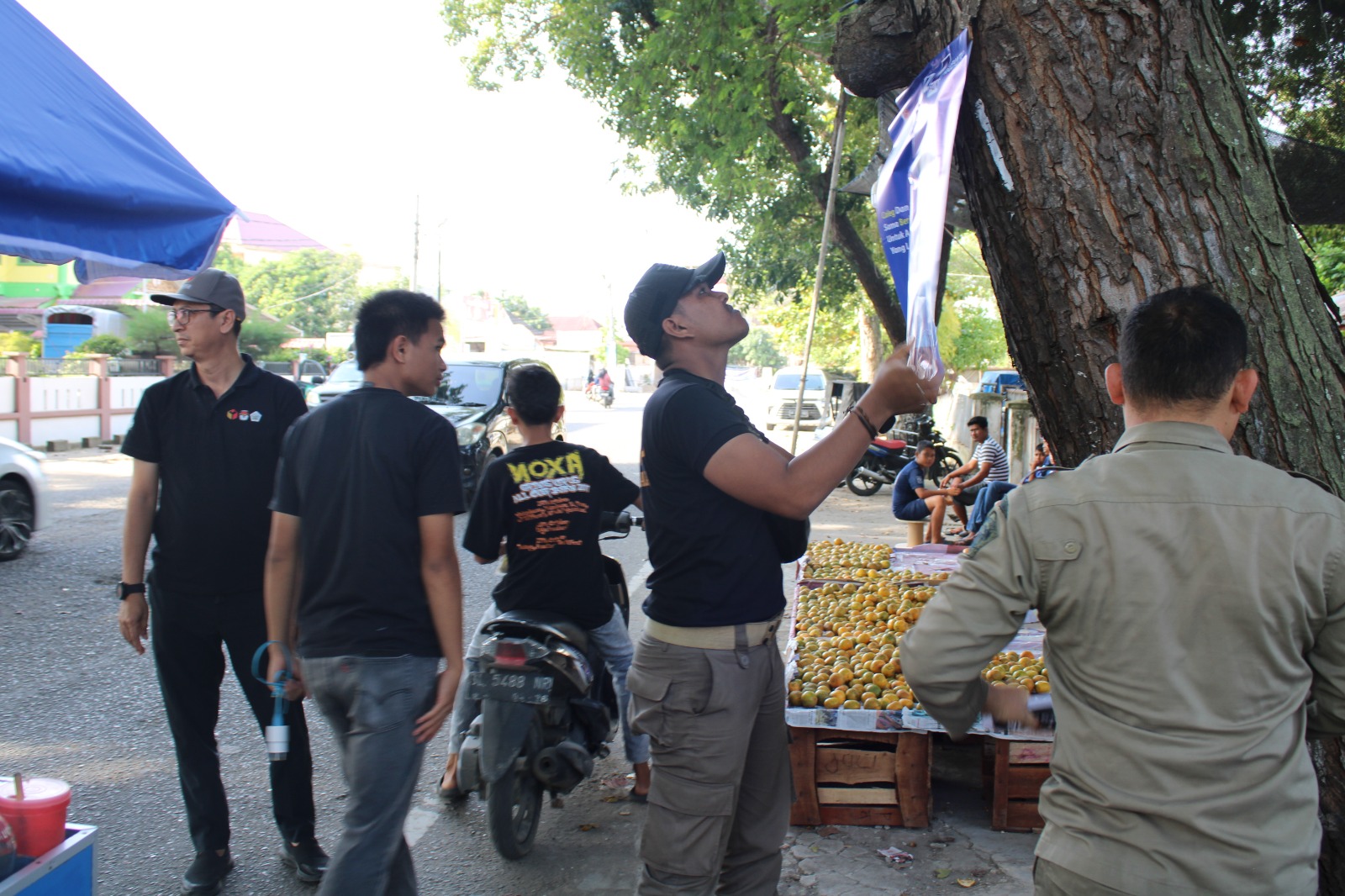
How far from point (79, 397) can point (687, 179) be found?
13158 mm

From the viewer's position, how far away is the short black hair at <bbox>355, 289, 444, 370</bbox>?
268cm

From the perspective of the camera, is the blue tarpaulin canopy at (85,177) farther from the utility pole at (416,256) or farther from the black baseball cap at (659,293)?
the utility pole at (416,256)

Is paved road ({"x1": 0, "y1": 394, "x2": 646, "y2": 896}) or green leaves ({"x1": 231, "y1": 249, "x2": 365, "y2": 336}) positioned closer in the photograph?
paved road ({"x1": 0, "y1": 394, "x2": 646, "y2": 896})

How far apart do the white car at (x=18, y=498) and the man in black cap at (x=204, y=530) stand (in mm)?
6340

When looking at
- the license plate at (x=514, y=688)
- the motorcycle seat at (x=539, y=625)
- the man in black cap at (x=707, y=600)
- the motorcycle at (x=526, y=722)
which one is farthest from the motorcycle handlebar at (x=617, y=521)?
the man in black cap at (x=707, y=600)

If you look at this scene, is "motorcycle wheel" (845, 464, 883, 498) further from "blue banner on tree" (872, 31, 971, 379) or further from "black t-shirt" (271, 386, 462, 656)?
"black t-shirt" (271, 386, 462, 656)

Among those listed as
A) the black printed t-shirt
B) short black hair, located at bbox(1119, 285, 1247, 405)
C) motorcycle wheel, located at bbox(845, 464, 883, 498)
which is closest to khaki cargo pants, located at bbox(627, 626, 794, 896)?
short black hair, located at bbox(1119, 285, 1247, 405)

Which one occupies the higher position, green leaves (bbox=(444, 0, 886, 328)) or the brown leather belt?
green leaves (bbox=(444, 0, 886, 328))

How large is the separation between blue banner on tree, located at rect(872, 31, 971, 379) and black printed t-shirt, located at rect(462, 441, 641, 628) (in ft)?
5.29

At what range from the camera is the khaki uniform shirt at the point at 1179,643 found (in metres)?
1.58

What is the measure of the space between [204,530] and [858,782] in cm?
269

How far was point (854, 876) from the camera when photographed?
3592mm

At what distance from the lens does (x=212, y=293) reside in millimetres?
3189

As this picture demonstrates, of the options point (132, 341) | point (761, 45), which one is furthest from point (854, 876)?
point (132, 341)
